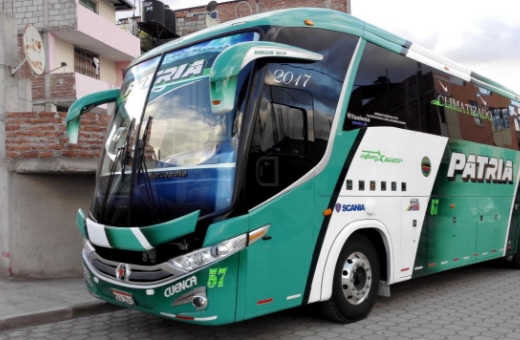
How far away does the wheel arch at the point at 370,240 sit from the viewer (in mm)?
5145

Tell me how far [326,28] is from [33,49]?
523cm

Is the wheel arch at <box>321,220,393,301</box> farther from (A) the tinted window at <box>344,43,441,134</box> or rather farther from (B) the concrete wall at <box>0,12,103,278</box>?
(B) the concrete wall at <box>0,12,103,278</box>

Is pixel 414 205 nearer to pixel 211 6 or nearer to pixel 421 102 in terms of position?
pixel 421 102

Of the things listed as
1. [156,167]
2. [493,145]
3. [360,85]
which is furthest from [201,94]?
[493,145]

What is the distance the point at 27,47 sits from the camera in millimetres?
7922

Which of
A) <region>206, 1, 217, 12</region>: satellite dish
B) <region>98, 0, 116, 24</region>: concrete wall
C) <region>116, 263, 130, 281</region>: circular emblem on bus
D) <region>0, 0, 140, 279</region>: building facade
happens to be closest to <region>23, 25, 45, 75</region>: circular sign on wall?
<region>0, 0, 140, 279</region>: building facade

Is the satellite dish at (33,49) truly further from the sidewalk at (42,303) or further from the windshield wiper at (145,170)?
the windshield wiper at (145,170)

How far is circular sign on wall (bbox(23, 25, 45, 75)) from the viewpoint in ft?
26.0

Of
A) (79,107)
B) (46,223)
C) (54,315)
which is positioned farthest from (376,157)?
(46,223)

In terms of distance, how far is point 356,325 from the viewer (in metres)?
5.57

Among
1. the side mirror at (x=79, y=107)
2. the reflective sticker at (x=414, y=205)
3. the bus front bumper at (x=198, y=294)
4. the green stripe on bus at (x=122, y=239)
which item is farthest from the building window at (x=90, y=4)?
the bus front bumper at (x=198, y=294)

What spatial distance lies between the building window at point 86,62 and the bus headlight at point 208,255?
2221 centimetres

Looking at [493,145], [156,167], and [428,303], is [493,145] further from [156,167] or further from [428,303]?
[156,167]

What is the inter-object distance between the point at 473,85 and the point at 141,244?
233 inches
